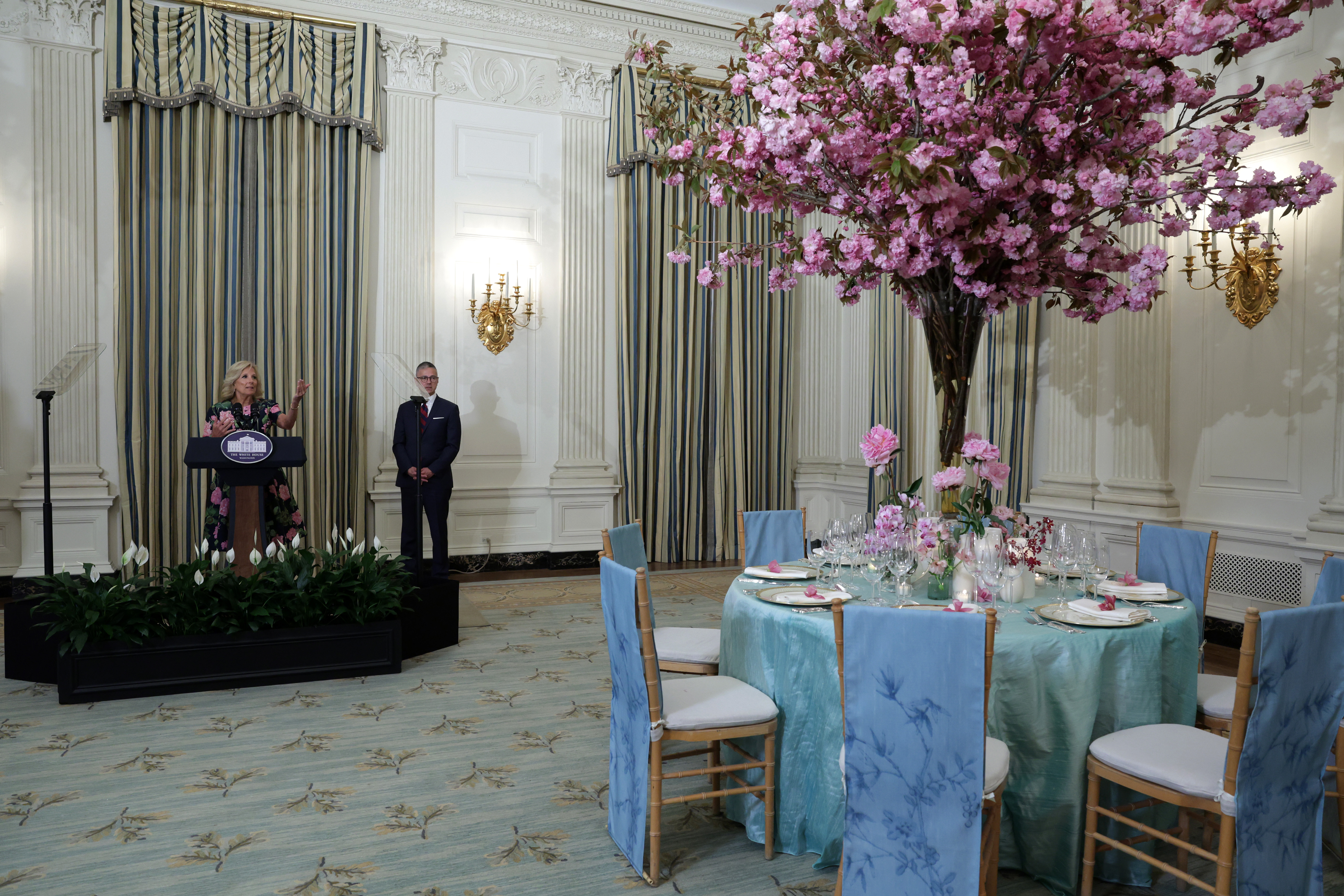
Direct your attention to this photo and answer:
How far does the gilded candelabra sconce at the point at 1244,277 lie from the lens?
4.55m

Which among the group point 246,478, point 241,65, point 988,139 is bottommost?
point 246,478

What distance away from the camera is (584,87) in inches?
299

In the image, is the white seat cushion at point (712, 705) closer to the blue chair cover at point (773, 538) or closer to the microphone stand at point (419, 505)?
the blue chair cover at point (773, 538)

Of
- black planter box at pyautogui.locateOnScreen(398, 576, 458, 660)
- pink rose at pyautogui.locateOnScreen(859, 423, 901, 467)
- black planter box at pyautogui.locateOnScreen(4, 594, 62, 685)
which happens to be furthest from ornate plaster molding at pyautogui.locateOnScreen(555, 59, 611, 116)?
pink rose at pyautogui.locateOnScreen(859, 423, 901, 467)

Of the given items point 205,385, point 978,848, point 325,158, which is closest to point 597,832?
point 978,848

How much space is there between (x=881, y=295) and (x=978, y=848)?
5875 mm

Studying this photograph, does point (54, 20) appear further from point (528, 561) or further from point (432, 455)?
point (528, 561)

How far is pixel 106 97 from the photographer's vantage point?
20.4 feet

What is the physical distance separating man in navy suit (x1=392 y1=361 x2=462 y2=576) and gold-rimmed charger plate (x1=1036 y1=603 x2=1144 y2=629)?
4894 mm

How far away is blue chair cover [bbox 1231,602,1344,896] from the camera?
2.04m

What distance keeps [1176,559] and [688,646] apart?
1955mm

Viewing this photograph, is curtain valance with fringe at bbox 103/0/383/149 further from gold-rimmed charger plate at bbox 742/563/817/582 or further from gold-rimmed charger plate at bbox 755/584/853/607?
gold-rimmed charger plate at bbox 755/584/853/607

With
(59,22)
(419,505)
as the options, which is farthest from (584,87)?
(419,505)

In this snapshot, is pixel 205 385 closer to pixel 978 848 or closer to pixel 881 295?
pixel 881 295
